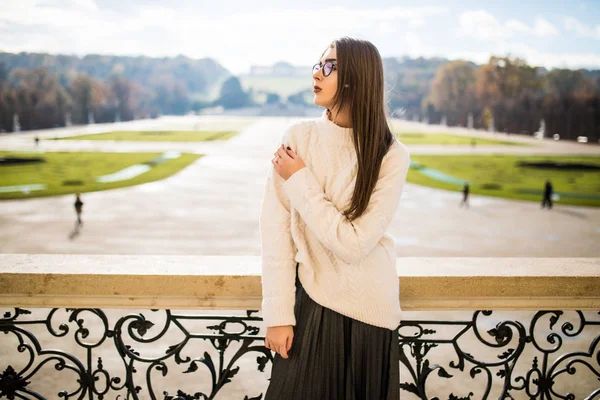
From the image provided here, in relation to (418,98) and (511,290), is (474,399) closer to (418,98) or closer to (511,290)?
(511,290)

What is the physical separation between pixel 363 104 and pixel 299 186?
0.36 meters

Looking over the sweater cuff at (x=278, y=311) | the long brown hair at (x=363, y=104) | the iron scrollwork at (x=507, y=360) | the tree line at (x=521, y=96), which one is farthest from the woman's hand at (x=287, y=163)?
the tree line at (x=521, y=96)

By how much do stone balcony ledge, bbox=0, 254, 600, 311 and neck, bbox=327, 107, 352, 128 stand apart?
2.41 ft

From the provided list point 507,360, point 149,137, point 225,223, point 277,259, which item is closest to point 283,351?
point 277,259

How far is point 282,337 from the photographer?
5.97 feet

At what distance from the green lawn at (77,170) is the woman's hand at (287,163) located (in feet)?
70.6

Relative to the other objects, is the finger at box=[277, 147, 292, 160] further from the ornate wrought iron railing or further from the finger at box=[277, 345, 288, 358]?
the ornate wrought iron railing

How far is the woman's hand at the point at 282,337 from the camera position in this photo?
182cm

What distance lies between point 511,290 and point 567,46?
1624 inches

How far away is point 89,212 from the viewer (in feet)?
59.0

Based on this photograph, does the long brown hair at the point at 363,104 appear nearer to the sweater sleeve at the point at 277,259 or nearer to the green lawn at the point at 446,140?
the sweater sleeve at the point at 277,259

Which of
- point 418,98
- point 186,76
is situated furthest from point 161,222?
point 186,76

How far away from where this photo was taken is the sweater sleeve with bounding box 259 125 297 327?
1.81 metres

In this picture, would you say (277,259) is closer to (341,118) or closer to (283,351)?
(283,351)
